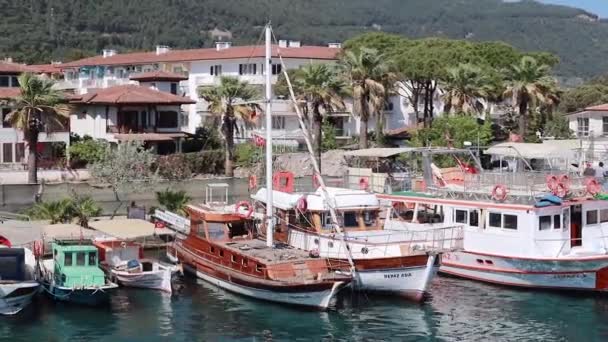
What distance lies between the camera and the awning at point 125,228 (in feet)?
130

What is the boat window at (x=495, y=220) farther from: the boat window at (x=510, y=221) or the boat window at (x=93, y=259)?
the boat window at (x=93, y=259)

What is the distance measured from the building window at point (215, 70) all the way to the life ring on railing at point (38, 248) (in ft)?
157

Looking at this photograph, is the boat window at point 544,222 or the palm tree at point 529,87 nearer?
the boat window at point 544,222

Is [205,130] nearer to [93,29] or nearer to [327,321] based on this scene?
[327,321]

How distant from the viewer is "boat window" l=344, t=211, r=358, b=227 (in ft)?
122

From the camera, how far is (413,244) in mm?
35406

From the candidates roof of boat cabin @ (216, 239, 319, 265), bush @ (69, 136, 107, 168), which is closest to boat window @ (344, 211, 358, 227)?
roof of boat cabin @ (216, 239, 319, 265)

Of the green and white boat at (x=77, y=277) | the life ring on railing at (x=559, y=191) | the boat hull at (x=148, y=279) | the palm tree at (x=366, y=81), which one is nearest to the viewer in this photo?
the green and white boat at (x=77, y=277)

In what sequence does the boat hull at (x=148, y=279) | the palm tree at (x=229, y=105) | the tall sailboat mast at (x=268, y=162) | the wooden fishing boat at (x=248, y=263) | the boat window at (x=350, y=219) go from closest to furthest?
the wooden fishing boat at (x=248, y=263) → the boat hull at (x=148, y=279) → the tall sailboat mast at (x=268, y=162) → the boat window at (x=350, y=219) → the palm tree at (x=229, y=105)

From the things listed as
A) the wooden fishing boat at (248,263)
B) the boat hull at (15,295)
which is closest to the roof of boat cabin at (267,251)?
the wooden fishing boat at (248,263)

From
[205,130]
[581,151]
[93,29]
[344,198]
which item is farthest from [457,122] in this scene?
[93,29]

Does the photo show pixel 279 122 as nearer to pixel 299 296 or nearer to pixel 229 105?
pixel 229 105

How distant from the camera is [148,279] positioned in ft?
117

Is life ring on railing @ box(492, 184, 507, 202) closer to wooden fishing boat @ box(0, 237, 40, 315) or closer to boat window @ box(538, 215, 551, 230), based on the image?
boat window @ box(538, 215, 551, 230)
